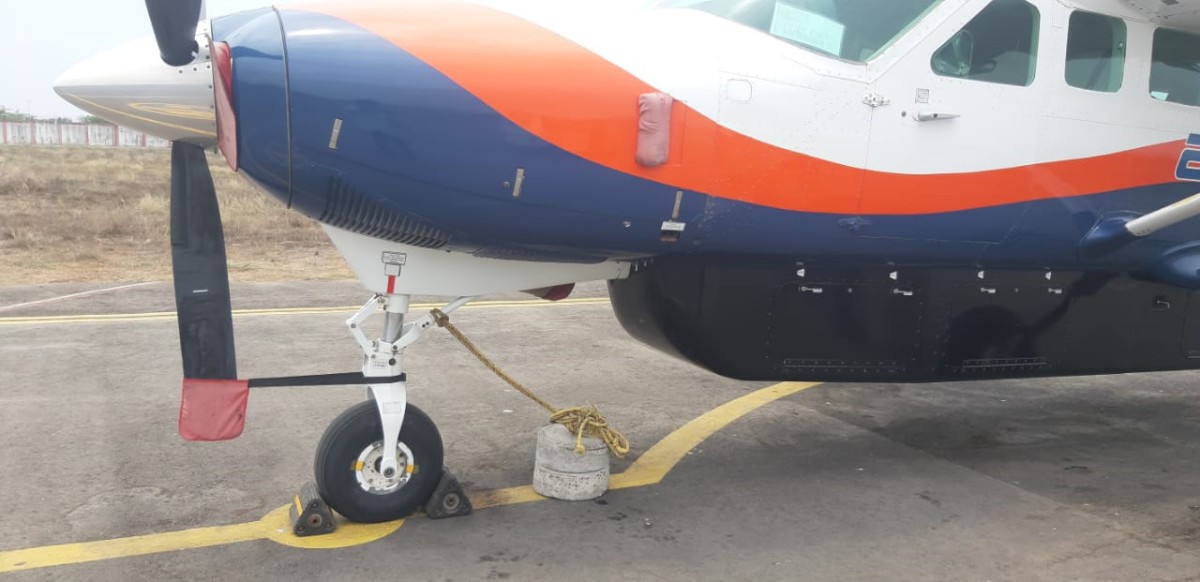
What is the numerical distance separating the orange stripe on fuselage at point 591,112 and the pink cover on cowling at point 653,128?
29 millimetres

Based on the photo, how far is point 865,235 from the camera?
4.19 meters

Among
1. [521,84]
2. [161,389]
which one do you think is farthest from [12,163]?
[521,84]

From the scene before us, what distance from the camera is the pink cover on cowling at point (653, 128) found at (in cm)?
361

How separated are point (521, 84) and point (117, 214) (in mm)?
17058

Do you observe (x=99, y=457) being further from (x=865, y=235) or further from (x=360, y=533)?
(x=865, y=235)

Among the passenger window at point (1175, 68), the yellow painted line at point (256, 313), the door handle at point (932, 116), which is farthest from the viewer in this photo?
the yellow painted line at point (256, 313)

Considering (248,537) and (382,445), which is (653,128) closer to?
(382,445)

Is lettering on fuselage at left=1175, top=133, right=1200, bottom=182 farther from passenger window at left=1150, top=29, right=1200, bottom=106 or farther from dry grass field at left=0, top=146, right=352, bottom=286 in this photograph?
dry grass field at left=0, top=146, right=352, bottom=286

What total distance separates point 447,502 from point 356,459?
0.50m

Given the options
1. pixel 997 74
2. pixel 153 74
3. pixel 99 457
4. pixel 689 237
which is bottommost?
pixel 99 457

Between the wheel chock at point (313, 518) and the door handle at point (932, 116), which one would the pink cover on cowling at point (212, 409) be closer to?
the wheel chock at point (313, 518)

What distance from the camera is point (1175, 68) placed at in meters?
4.87

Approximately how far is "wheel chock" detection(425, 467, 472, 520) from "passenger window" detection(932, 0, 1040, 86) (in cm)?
299

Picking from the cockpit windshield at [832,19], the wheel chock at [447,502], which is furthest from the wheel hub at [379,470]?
the cockpit windshield at [832,19]
